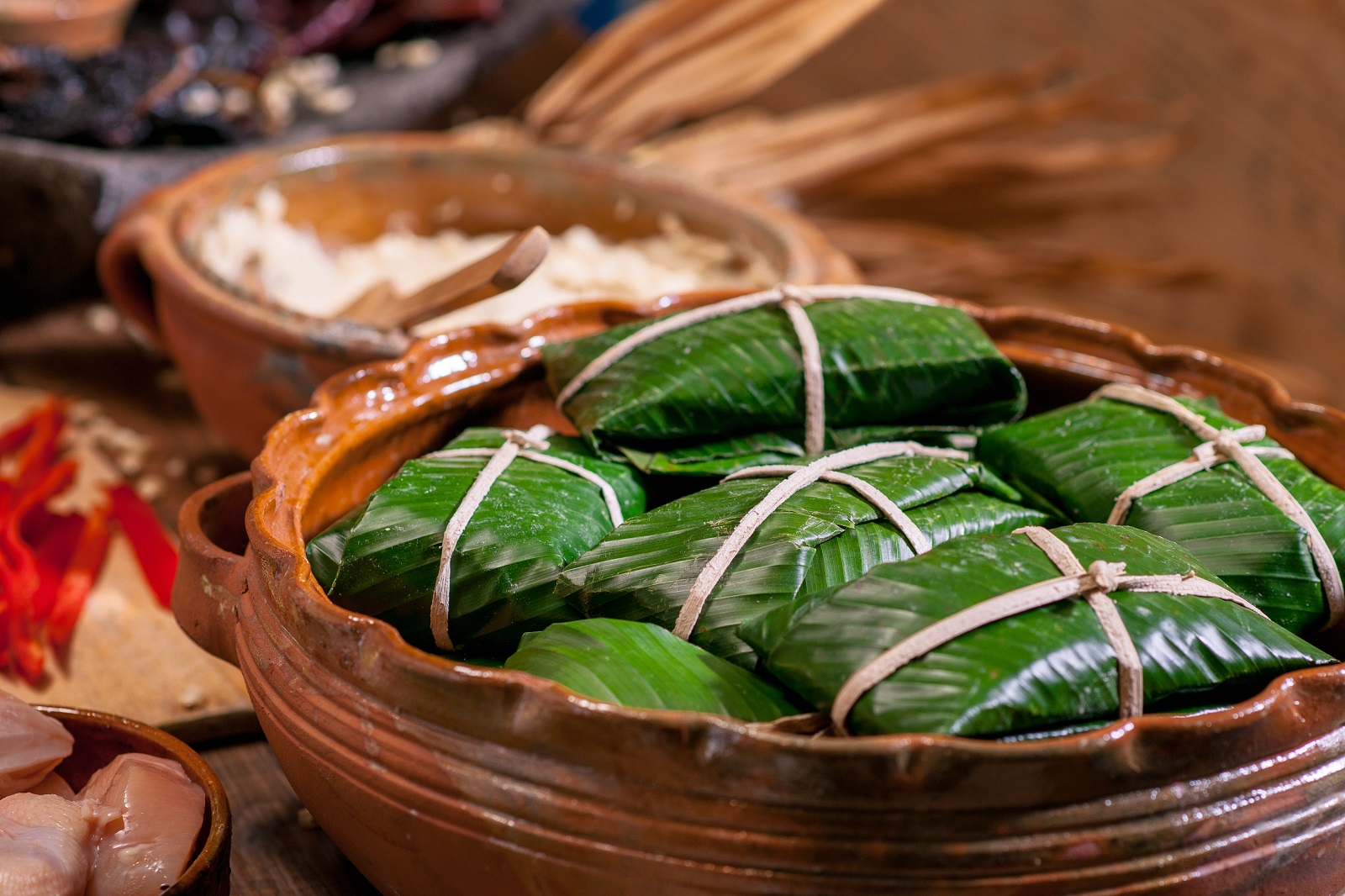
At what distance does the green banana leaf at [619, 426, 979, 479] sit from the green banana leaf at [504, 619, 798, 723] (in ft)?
1.13

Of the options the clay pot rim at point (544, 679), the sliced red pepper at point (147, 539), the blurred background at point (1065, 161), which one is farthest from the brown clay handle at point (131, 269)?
the clay pot rim at point (544, 679)

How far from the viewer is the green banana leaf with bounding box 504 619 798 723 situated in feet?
3.14

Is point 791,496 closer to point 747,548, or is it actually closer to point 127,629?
point 747,548

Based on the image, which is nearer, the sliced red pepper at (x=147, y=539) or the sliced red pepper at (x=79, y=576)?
the sliced red pepper at (x=79, y=576)

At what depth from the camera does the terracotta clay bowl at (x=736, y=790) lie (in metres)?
0.82

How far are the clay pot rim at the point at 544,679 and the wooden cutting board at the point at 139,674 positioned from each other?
19.1 inches

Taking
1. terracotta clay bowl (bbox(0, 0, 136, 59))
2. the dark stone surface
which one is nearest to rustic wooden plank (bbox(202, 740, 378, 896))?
the dark stone surface

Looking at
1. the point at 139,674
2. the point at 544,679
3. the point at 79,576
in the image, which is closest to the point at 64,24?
the point at 79,576

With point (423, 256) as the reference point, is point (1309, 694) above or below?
above

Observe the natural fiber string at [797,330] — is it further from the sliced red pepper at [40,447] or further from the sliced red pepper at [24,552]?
the sliced red pepper at [40,447]

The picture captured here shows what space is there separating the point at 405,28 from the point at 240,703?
3040 millimetres

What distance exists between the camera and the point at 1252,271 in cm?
413

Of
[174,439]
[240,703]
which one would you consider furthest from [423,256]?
[240,703]

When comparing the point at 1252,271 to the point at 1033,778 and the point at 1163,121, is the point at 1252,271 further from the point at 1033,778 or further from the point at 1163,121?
the point at 1033,778
